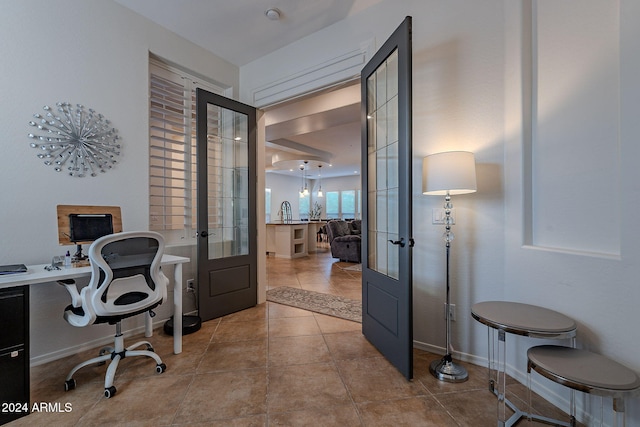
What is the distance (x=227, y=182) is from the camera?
11.3 feet

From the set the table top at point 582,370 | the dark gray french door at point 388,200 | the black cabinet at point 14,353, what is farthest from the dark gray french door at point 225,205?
the table top at point 582,370

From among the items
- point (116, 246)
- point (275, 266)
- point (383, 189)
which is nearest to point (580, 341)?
point (383, 189)

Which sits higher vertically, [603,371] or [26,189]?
[26,189]

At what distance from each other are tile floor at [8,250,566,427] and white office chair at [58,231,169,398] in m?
0.14

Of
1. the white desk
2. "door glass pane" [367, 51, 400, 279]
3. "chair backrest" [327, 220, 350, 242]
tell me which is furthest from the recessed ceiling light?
"chair backrest" [327, 220, 350, 242]

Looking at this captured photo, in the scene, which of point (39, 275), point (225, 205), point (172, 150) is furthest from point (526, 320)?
point (172, 150)

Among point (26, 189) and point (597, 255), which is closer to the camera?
point (597, 255)

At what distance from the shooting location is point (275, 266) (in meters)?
6.27

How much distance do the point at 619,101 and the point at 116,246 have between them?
2976 mm

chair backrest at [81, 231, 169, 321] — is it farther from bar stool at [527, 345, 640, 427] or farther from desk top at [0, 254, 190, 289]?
Result: bar stool at [527, 345, 640, 427]

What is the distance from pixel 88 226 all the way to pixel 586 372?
3.27 metres

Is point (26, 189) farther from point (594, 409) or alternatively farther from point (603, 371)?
point (594, 409)

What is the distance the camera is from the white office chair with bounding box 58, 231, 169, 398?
1.78m

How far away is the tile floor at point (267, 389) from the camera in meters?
1.58
